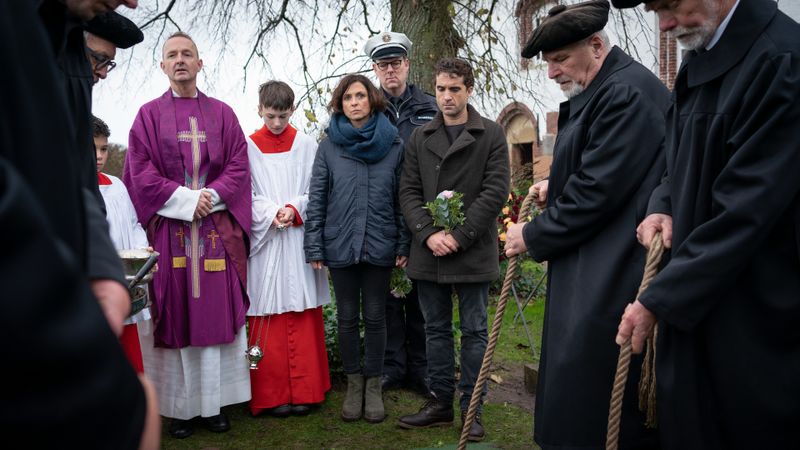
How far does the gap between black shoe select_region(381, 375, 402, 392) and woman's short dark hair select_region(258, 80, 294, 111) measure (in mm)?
2273

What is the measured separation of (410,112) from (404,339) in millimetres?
1850

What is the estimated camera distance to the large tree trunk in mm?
8148

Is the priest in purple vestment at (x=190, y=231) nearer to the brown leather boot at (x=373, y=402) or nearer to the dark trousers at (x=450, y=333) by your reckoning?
the brown leather boot at (x=373, y=402)

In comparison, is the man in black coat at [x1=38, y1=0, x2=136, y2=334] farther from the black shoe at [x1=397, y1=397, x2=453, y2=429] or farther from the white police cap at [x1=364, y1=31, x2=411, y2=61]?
the white police cap at [x1=364, y1=31, x2=411, y2=61]

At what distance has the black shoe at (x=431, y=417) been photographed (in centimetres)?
472

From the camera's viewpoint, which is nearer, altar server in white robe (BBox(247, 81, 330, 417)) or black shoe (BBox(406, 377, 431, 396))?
altar server in white robe (BBox(247, 81, 330, 417))

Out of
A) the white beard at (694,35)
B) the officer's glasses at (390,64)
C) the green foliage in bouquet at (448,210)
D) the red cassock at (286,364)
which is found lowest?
the red cassock at (286,364)

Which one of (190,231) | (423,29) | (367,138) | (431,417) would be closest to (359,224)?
(367,138)

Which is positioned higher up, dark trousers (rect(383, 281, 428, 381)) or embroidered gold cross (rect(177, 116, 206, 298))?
embroidered gold cross (rect(177, 116, 206, 298))

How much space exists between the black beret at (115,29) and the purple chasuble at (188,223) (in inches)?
61.9

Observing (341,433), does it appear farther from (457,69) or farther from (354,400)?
(457,69)

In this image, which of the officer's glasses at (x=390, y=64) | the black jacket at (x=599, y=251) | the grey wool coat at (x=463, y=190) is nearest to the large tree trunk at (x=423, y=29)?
the officer's glasses at (x=390, y=64)

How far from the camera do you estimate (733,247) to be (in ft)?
6.95

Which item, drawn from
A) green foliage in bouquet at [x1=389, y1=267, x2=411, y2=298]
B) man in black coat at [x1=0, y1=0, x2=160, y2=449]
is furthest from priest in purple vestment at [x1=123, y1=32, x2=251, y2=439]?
man in black coat at [x1=0, y1=0, x2=160, y2=449]
